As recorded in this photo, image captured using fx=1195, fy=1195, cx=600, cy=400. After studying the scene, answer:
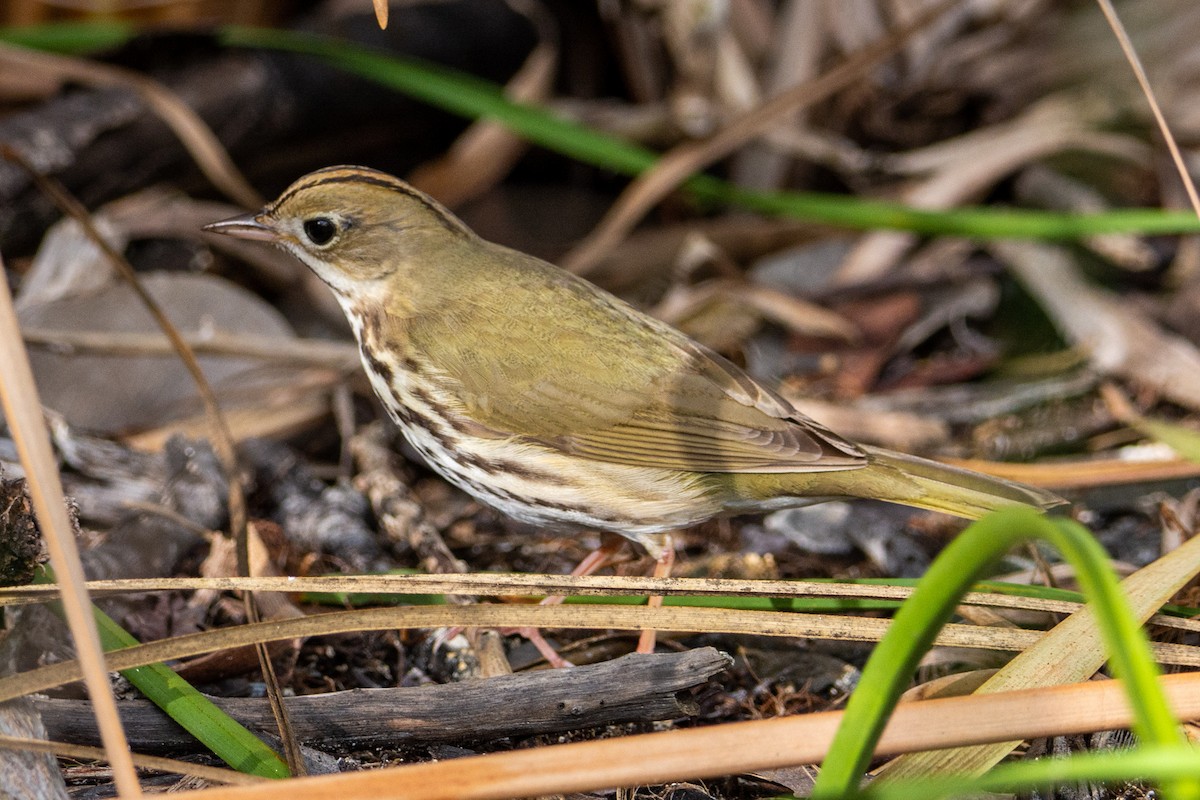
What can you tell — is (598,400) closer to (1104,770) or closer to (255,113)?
(1104,770)

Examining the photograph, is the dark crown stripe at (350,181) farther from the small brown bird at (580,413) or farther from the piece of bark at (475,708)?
the piece of bark at (475,708)

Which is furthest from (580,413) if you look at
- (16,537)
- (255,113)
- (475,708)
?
(255,113)

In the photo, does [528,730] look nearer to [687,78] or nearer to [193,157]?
[193,157]

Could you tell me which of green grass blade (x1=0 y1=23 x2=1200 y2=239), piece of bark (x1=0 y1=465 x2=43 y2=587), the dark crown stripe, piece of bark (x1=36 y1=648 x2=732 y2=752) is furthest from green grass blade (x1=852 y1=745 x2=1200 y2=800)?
green grass blade (x1=0 y1=23 x2=1200 y2=239)

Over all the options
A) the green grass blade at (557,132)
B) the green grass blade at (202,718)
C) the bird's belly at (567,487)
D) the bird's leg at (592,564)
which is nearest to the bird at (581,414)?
the bird's belly at (567,487)

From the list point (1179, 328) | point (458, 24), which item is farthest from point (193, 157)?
point (1179, 328)

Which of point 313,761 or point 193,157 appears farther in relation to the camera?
point 193,157
